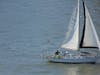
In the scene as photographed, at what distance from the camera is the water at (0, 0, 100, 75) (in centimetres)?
6688

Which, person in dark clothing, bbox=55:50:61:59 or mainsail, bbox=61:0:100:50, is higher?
mainsail, bbox=61:0:100:50

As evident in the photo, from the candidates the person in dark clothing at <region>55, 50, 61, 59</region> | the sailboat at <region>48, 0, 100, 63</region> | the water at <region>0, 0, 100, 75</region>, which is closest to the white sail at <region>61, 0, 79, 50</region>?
the sailboat at <region>48, 0, 100, 63</region>

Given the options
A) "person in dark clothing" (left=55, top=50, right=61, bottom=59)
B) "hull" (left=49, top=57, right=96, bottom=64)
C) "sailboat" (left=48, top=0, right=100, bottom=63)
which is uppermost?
"sailboat" (left=48, top=0, right=100, bottom=63)

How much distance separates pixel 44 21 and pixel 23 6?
20.0 metres

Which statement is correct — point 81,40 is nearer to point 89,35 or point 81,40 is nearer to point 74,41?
point 74,41

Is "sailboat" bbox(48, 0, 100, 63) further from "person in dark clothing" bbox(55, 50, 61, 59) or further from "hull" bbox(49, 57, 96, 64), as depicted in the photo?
"hull" bbox(49, 57, 96, 64)

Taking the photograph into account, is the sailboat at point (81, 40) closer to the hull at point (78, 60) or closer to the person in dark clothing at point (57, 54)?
the person in dark clothing at point (57, 54)

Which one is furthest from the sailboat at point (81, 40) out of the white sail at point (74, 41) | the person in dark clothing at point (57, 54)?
the person in dark clothing at point (57, 54)

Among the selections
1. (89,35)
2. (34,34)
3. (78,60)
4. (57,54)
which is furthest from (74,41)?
(34,34)

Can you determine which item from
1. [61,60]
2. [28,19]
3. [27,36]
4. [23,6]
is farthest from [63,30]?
[23,6]

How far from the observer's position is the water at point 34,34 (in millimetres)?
66875

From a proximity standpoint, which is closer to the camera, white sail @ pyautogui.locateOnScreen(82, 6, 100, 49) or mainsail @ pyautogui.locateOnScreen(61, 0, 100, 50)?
white sail @ pyautogui.locateOnScreen(82, 6, 100, 49)

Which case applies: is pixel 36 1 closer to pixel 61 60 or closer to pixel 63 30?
pixel 63 30

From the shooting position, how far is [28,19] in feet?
338
